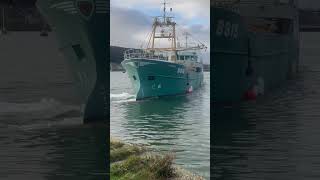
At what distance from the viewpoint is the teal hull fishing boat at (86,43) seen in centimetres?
364

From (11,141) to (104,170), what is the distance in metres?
0.79

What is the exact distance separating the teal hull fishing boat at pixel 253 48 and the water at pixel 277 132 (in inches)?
3.4

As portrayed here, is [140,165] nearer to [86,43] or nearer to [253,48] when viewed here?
[86,43]

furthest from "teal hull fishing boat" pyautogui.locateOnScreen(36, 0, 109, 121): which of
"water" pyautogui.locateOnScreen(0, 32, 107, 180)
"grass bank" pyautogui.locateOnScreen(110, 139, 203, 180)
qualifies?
"grass bank" pyautogui.locateOnScreen(110, 139, 203, 180)

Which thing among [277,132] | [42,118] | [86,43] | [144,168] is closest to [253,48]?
[277,132]

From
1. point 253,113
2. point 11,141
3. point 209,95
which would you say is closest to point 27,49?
point 11,141

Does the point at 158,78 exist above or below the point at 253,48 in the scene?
below

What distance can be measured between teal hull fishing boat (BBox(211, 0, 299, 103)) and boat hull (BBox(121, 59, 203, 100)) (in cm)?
101

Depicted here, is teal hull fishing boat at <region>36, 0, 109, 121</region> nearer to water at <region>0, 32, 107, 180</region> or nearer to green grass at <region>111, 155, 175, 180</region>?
water at <region>0, 32, 107, 180</region>

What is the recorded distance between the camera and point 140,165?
14.5ft

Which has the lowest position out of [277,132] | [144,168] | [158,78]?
[144,168]

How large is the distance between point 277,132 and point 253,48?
0.69 metres

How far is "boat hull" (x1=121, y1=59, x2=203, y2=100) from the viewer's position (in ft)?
16.0

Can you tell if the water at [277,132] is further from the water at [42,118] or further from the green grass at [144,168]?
the water at [42,118]
